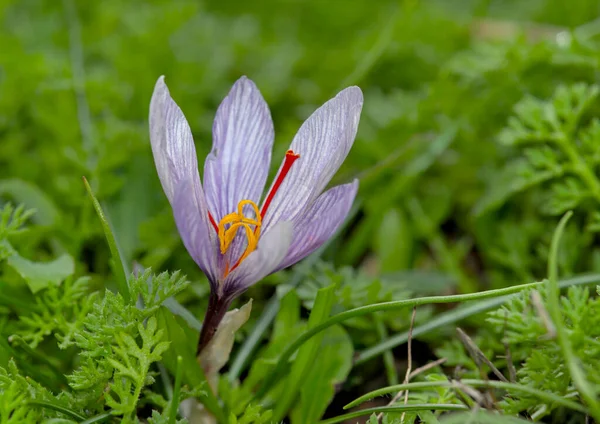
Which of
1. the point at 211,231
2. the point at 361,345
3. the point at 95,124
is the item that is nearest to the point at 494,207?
the point at 361,345

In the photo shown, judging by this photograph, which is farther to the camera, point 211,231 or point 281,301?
point 281,301

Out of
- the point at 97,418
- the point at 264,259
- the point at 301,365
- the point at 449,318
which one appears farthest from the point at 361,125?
the point at 97,418

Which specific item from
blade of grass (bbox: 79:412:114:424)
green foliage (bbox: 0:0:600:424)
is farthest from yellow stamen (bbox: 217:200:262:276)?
blade of grass (bbox: 79:412:114:424)

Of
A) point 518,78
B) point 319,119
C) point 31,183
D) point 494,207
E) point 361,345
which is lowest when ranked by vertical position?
point 361,345

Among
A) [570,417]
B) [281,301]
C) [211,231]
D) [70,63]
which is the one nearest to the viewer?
[211,231]

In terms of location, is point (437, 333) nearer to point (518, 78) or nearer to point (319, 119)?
point (319, 119)

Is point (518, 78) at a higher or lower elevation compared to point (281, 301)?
higher

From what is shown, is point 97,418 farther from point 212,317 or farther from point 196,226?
point 196,226
